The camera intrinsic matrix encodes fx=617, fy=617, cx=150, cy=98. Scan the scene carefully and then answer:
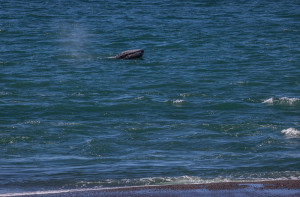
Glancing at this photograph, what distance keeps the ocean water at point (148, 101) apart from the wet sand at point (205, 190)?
1109 millimetres

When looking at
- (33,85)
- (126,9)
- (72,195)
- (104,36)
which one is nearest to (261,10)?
(126,9)

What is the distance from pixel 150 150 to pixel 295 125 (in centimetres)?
529

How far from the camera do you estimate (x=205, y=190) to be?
11625mm

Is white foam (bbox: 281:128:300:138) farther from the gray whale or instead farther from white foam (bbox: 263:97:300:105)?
the gray whale

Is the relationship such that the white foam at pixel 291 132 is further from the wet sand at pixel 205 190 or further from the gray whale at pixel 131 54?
the gray whale at pixel 131 54

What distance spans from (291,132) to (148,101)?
6723mm

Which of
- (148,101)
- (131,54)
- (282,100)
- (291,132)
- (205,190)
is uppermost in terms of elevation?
(205,190)

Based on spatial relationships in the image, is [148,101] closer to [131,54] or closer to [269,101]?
[269,101]

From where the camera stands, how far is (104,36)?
4000 centimetres

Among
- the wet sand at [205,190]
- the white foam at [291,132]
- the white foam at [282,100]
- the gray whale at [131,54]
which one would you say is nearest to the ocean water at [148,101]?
the white foam at [291,132]

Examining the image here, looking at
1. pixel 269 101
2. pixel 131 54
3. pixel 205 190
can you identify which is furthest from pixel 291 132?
pixel 131 54

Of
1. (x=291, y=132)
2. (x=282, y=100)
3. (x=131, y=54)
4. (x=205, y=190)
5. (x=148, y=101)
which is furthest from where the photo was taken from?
(x=131, y=54)

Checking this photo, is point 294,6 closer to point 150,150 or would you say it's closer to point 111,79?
point 111,79

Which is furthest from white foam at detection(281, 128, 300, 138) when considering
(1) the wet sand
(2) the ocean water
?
(1) the wet sand
